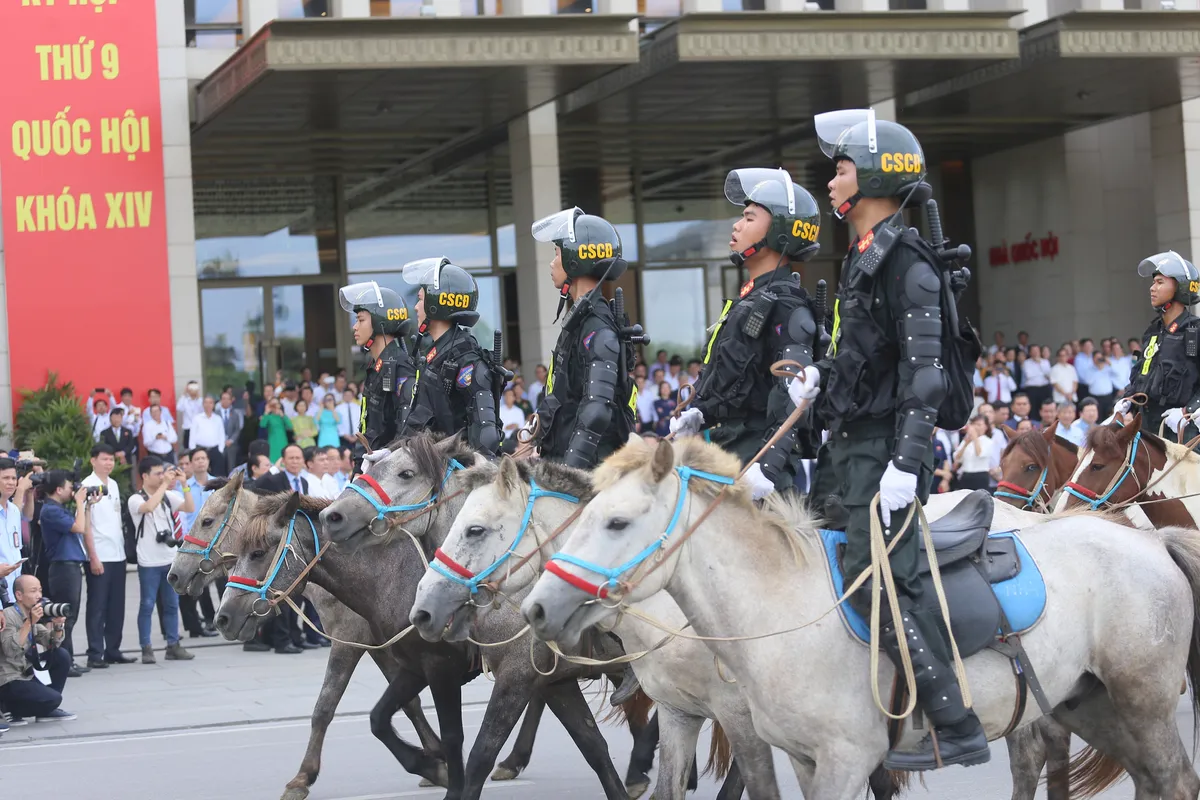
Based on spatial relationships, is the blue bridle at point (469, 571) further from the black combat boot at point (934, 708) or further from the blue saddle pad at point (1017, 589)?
the black combat boot at point (934, 708)

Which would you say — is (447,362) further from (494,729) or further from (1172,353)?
(1172,353)

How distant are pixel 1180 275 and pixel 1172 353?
609 mm

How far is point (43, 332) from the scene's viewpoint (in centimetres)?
2364

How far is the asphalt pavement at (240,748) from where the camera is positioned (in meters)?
8.95

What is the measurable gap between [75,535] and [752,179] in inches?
349

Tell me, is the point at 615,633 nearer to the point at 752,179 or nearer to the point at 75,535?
the point at 752,179

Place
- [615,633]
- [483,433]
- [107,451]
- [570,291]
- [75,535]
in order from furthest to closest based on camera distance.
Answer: [107,451] < [75,535] < [483,433] < [570,291] < [615,633]

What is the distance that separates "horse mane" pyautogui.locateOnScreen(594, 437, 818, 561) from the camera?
17.5 feet

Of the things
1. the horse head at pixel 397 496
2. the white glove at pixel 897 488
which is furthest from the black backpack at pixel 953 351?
the horse head at pixel 397 496

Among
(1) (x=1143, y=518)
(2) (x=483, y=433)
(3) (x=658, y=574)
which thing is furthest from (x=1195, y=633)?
(2) (x=483, y=433)

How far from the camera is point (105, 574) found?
1479 cm

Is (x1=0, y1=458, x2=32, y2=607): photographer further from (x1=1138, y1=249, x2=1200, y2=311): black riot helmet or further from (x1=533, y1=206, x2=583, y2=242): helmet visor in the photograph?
(x1=1138, y1=249, x2=1200, y2=311): black riot helmet

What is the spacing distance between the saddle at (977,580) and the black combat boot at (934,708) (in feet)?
0.38

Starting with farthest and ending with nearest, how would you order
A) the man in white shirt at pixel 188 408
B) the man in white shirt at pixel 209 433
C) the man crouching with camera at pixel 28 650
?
the man in white shirt at pixel 188 408 → the man in white shirt at pixel 209 433 → the man crouching with camera at pixel 28 650
